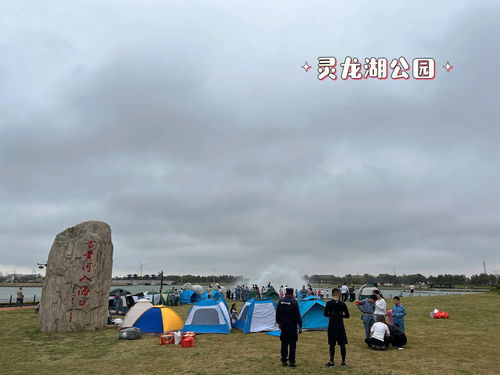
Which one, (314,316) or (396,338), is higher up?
(396,338)

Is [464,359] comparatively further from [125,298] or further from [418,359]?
[125,298]

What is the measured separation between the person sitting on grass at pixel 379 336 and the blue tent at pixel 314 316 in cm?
457

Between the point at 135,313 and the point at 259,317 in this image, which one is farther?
the point at 135,313

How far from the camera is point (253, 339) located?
540 inches

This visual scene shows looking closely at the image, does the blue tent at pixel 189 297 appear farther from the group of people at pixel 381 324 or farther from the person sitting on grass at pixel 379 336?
the person sitting on grass at pixel 379 336

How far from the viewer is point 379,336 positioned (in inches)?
434

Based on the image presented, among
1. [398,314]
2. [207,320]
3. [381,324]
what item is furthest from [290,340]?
[207,320]

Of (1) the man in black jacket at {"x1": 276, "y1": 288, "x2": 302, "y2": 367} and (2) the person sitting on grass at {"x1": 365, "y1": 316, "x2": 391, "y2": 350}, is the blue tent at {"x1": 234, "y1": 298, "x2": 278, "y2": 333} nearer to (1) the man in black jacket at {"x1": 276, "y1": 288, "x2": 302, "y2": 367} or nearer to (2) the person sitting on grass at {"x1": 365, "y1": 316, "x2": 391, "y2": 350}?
(2) the person sitting on grass at {"x1": 365, "y1": 316, "x2": 391, "y2": 350}

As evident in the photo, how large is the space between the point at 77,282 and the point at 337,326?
1300 centimetres

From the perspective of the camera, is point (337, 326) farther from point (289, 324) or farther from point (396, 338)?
point (396, 338)

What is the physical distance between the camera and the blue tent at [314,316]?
1580 cm

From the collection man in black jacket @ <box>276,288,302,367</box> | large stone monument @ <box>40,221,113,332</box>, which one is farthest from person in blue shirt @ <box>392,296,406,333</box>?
large stone monument @ <box>40,221,113,332</box>

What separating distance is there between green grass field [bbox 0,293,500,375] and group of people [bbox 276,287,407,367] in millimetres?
368

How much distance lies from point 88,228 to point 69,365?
8.71 meters
